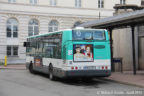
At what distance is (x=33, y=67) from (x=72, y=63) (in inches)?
304

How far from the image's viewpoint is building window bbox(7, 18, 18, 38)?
119 ft

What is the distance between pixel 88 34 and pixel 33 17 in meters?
23.0

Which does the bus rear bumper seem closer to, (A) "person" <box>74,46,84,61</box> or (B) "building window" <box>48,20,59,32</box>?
(A) "person" <box>74,46,84,61</box>

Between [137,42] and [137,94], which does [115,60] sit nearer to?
[137,42]

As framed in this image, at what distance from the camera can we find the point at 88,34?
15414 mm

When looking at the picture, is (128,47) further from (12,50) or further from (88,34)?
(12,50)

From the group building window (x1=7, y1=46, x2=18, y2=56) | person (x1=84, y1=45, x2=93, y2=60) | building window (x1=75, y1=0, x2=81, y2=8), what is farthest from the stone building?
building window (x1=75, y1=0, x2=81, y2=8)

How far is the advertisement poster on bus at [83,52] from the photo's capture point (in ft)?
49.2

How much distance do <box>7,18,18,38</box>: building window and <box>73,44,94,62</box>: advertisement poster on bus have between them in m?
22.7

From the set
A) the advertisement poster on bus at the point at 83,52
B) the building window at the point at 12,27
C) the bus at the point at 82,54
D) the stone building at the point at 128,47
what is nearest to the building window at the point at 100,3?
the building window at the point at 12,27

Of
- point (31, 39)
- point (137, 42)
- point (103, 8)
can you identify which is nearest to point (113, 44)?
point (137, 42)

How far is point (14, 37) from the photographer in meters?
36.5

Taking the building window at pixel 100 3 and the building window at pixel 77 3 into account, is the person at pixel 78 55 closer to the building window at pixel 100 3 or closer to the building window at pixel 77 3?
the building window at pixel 77 3

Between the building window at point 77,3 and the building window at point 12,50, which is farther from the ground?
the building window at point 77,3
